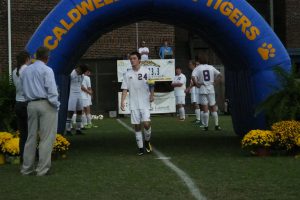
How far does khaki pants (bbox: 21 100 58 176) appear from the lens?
29.9 feet

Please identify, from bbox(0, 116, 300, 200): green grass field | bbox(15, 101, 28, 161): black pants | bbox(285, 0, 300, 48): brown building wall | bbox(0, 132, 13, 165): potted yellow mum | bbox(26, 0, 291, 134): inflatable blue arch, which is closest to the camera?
bbox(0, 116, 300, 200): green grass field

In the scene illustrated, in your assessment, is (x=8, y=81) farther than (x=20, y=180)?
Yes

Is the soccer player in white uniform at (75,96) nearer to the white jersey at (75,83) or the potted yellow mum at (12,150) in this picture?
the white jersey at (75,83)

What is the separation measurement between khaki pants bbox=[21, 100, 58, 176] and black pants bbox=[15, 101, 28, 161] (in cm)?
43

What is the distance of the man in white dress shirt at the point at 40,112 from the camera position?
359 inches

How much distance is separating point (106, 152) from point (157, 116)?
14.6 m

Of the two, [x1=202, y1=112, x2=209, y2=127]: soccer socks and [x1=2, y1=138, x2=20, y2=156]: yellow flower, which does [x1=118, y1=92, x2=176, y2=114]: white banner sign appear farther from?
[x1=2, y1=138, x2=20, y2=156]: yellow flower

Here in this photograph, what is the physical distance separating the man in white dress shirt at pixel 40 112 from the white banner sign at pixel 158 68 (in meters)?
17.4

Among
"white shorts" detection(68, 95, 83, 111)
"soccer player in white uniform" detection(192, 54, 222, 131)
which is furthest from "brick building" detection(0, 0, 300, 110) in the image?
"soccer player in white uniform" detection(192, 54, 222, 131)

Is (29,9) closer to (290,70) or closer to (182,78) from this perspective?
(182,78)

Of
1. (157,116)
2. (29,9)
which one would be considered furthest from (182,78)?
(29,9)

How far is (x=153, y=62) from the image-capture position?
88.0 feet

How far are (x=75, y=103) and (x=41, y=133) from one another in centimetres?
736

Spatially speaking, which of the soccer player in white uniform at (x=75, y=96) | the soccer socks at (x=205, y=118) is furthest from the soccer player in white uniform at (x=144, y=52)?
the soccer player in white uniform at (x=75, y=96)
